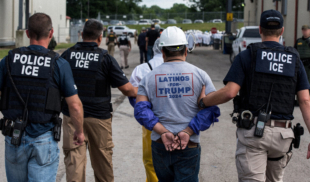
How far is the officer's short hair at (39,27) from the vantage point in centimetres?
303

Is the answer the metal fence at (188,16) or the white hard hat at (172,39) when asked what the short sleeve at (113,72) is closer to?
the white hard hat at (172,39)

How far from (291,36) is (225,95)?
21.1 meters

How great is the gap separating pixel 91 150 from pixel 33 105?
1.15 m

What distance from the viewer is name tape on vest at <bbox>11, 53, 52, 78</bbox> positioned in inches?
117

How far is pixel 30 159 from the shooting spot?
Result: 2.96 m

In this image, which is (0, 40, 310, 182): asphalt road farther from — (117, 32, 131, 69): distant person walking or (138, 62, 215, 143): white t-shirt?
(117, 32, 131, 69): distant person walking

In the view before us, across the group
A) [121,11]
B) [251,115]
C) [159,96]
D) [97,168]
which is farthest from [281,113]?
[121,11]

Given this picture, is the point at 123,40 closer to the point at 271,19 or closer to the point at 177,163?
the point at 271,19

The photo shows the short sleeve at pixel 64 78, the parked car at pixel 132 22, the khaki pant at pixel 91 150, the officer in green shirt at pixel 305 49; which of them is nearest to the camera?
the short sleeve at pixel 64 78

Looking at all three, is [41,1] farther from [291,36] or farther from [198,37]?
[291,36]

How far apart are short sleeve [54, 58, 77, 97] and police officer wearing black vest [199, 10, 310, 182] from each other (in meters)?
1.29

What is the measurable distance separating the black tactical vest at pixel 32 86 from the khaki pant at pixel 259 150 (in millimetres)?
1637

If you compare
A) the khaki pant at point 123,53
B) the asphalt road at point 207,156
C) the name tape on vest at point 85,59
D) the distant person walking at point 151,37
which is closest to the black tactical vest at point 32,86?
the name tape on vest at point 85,59

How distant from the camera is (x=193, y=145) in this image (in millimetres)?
3078
